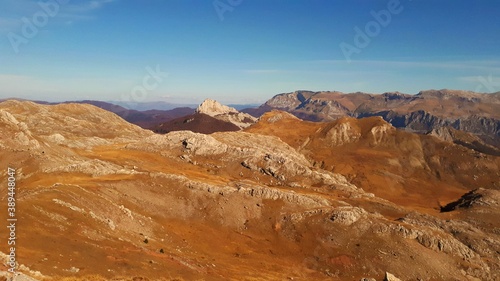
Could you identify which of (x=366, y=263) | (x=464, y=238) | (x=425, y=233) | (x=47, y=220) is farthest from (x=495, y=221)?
(x=47, y=220)

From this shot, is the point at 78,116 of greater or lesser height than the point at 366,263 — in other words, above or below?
above

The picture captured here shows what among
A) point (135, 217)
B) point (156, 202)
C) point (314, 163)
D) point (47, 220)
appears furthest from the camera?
point (314, 163)

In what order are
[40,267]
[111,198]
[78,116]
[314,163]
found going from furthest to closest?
1. [78,116]
2. [314,163]
3. [111,198]
4. [40,267]

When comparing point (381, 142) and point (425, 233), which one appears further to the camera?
point (381, 142)

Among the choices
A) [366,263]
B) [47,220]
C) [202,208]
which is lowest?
[366,263]

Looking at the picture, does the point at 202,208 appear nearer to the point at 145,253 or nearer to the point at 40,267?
the point at 145,253

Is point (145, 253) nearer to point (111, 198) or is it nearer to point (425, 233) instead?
point (111, 198)
